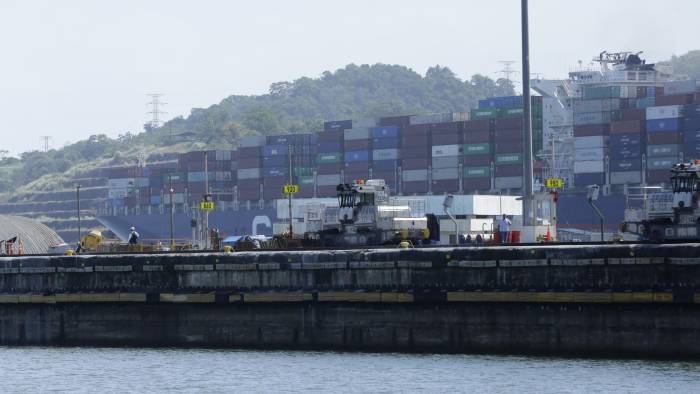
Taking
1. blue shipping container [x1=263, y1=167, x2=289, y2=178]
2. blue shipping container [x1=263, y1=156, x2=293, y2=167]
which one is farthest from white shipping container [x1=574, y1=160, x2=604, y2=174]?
blue shipping container [x1=263, y1=156, x2=293, y2=167]

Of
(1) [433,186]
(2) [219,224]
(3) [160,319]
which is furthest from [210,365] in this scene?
(2) [219,224]

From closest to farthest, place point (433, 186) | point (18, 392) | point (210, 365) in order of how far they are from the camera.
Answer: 1. point (18, 392)
2. point (210, 365)
3. point (433, 186)

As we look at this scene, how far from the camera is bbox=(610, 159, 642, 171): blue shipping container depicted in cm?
14562

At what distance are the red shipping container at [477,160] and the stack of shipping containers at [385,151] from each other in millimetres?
11187

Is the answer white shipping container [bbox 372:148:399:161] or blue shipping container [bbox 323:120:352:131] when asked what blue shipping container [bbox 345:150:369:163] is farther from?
blue shipping container [bbox 323:120:352:131]

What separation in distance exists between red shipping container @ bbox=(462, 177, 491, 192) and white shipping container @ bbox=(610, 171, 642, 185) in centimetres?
1454

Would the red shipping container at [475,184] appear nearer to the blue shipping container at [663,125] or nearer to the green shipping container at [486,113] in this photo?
the green shipping container at [486,113]

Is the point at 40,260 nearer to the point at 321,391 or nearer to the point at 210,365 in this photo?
the point at 210,365

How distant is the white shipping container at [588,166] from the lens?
153 meters

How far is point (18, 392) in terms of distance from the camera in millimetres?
45031

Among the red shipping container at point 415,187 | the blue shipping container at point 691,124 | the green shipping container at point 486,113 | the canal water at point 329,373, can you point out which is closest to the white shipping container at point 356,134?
the red shipping container at point 415,187

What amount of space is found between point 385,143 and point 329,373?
414ft

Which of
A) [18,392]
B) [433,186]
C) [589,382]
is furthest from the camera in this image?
[433,186]

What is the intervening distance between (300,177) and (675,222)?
13070 cm
